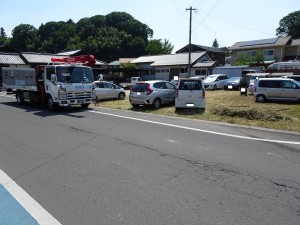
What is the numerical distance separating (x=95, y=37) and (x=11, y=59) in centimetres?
4857

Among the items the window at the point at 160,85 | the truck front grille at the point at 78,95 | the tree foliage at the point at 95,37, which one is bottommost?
the truck front grille at the point at 78,95

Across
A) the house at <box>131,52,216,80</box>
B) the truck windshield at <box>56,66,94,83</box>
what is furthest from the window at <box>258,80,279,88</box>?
the house at <box>131,52,216,80</box>

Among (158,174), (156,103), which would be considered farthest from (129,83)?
(158,174)

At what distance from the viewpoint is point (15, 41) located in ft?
341

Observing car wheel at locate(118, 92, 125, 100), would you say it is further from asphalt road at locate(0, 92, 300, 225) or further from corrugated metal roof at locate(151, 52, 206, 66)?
corrugated metal roof at locate(151, 52, 206, 66)

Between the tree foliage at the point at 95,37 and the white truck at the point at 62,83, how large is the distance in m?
65.5

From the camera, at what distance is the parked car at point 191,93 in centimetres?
1409

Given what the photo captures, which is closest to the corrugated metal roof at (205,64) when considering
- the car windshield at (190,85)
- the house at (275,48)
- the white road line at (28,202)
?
the house at (275,48)

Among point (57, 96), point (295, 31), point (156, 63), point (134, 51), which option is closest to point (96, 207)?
point (57, 96)

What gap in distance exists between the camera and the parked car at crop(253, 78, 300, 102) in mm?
16391

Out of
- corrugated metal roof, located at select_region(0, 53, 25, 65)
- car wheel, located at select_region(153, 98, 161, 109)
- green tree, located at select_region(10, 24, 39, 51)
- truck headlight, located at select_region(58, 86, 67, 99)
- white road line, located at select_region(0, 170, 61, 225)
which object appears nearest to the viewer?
white road line, located at select_region(0, 170, 61, 225)

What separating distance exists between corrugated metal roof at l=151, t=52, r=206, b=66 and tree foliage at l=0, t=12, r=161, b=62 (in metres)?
29.6

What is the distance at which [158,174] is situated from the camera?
5465 millimetres

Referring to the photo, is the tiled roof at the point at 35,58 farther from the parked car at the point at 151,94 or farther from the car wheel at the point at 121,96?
the parked car at the point at 151,94
